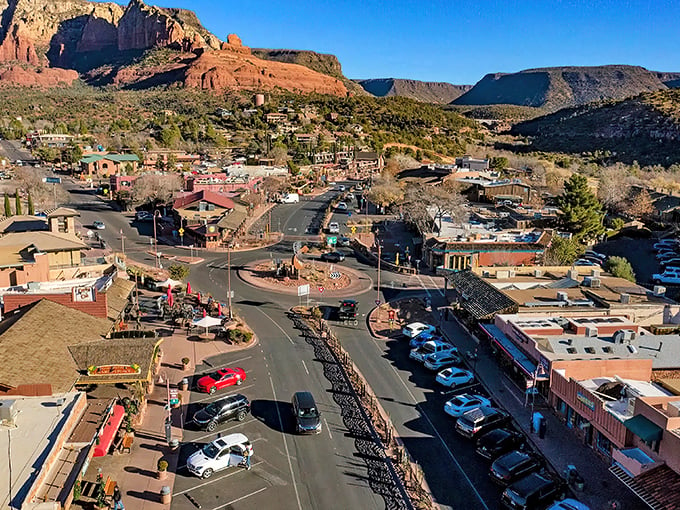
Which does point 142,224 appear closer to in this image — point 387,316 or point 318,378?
point 387,316

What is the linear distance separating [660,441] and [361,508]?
33.4ft

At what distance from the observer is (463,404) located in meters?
26.0

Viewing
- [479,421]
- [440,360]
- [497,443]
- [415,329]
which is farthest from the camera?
[415,329]

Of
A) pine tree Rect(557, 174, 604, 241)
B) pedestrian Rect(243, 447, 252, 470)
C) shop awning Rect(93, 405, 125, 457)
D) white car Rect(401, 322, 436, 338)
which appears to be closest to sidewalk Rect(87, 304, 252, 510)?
shop awning Rect(93, 405, 125, 457)

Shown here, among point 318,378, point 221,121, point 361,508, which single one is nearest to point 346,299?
point 318,378

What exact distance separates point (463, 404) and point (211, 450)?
449 inches

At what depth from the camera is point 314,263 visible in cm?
5112

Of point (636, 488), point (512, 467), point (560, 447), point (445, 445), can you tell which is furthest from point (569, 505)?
point (445, 445)

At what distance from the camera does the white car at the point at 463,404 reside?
25.7 meters

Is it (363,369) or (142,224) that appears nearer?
(363,369)

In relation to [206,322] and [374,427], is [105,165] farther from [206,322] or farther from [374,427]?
[374,427]

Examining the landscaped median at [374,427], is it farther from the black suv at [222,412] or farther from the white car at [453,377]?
the black suv at [222,412]

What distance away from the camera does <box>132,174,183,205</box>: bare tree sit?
71500 millimetres

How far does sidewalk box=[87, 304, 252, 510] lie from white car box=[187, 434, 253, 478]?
950 mm
